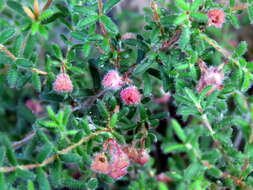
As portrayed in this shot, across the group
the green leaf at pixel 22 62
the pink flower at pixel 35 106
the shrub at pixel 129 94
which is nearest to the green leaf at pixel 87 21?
the shrub at pixel 129 94

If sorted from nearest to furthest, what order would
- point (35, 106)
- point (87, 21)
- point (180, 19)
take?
point (180, 19) → point (87, 21) → point (35, 106)

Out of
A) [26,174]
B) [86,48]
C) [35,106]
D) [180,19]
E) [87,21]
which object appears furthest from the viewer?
[35,106]

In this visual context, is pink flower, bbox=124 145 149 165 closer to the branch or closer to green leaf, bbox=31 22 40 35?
the branch

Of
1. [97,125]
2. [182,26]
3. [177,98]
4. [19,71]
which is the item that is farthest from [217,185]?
[19,71]

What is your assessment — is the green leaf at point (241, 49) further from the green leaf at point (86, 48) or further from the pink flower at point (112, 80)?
the green leaf at point (86, 48)

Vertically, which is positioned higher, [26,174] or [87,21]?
[87,21]

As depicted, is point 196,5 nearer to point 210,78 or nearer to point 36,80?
point 210,78

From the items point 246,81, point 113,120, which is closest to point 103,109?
point 113,120
